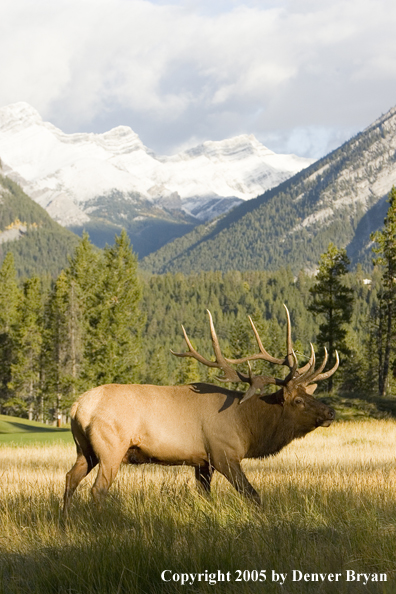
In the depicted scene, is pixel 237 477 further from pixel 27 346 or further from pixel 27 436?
pixel 27 346

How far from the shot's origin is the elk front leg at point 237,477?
7188mm

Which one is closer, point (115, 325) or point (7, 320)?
point (115, 325)

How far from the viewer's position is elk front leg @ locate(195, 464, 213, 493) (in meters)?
7.86

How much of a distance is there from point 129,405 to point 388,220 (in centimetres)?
3733

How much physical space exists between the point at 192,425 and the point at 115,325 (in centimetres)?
3951

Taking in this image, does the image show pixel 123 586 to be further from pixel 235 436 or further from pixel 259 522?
pixel 235 436

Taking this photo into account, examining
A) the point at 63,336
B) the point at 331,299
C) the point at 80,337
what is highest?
the point at 331,299

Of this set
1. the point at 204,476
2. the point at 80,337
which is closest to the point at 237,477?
the point at 204,476

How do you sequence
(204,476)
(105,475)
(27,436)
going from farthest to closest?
(27,436) → (204,476) → (105,475)

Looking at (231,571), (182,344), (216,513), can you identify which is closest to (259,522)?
(216,513)

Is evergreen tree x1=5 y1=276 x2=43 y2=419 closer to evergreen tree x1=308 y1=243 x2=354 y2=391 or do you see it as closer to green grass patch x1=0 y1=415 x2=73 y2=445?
evergreen tree x1=308 y1=243 x2=354 y2=391

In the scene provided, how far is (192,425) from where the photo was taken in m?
7.69

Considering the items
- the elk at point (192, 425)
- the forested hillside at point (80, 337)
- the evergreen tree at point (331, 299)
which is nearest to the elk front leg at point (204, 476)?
the elk at point (192, 425)

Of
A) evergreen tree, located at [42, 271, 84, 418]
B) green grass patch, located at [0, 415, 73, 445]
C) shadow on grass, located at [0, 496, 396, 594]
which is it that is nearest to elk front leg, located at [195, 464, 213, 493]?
shadow on grass, located at [0, 496, 396, 594]
